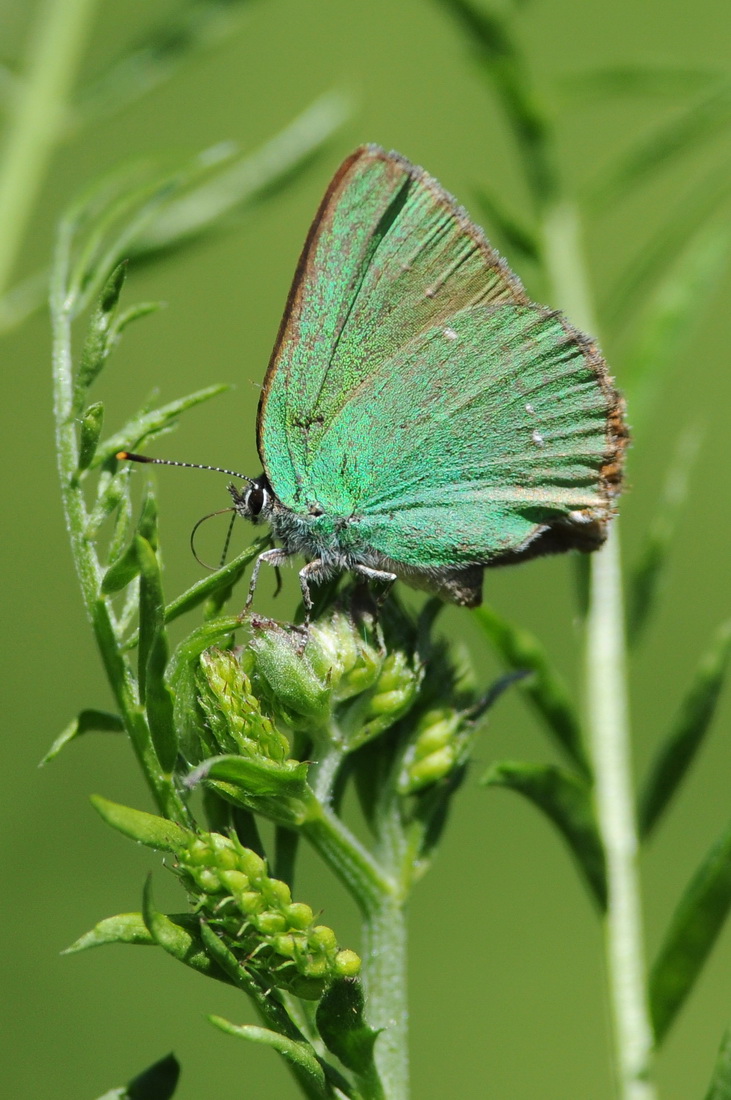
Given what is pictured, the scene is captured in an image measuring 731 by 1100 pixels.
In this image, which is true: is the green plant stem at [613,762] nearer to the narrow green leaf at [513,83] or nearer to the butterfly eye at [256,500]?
the narrow green leaf at [513,83]

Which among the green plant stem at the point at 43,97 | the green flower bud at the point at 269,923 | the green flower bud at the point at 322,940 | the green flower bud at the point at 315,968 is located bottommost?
the green flower bud at the point at 315,968

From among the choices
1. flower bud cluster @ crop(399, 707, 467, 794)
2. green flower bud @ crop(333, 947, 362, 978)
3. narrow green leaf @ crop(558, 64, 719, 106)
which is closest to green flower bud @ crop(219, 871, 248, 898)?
green flower bud @ crop(333, 947, 362, 978)

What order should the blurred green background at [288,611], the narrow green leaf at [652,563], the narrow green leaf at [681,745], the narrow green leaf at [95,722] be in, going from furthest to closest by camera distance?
1. the blurred green background at [288,611]
2. the narrow green leaf at [652,563]
3. the narrow green leaf at [681,745]
4. the narrow green leaf at [95,722]

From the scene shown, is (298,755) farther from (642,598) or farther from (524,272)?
(524,272)

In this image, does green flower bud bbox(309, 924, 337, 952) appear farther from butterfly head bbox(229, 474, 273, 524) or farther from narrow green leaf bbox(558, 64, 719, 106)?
narrow green leaf bbox(558, 64, 719, 106)

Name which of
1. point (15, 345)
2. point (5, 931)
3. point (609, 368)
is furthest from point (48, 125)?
point (15, 345)

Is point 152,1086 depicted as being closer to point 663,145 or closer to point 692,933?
point 692,933

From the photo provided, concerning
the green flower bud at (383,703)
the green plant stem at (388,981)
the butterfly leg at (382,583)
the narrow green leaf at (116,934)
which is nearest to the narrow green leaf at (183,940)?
the narrow green leaf at (116,934)
